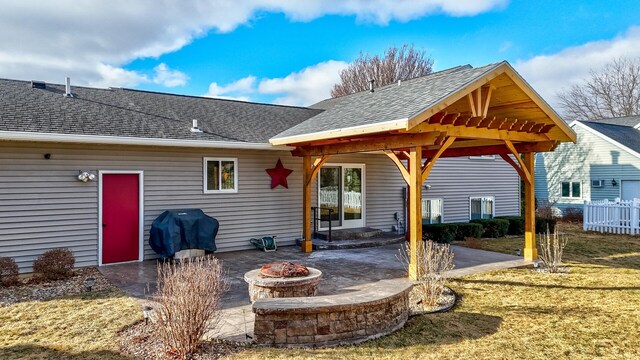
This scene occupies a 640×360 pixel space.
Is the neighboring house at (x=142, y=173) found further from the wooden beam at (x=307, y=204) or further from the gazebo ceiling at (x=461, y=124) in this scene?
the wooden beam at (x=307, y=204)

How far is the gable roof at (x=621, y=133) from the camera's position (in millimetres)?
19516

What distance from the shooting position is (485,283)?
730cm

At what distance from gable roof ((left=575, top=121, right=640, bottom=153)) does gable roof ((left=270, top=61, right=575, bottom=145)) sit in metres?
13.0

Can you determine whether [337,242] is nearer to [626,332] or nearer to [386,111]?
[386,111]

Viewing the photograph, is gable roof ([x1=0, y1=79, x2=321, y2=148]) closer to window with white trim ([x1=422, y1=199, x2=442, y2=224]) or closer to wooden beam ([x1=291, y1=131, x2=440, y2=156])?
wooden beam ([x1=291, y1=131, x2=440, y2=156])

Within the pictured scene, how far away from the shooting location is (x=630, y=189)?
1903cm

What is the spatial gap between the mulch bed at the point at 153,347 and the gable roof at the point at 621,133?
2093 cm

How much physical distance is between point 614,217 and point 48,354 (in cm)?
1655

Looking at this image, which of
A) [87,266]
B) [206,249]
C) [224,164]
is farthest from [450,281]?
[87,266]

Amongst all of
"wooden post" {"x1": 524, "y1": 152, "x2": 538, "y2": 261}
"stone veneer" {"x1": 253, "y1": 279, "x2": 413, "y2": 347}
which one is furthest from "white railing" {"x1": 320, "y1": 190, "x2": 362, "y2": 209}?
"stone veneer" {"x1": 253, "y1": 279, "x2": 413, "y2": 347}

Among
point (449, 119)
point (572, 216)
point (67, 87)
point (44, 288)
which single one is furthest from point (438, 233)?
point (572, 216)

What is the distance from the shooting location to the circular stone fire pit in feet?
17.8

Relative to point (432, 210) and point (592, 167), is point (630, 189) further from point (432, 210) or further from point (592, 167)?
point (432, 210)

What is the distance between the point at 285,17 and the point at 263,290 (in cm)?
1274
